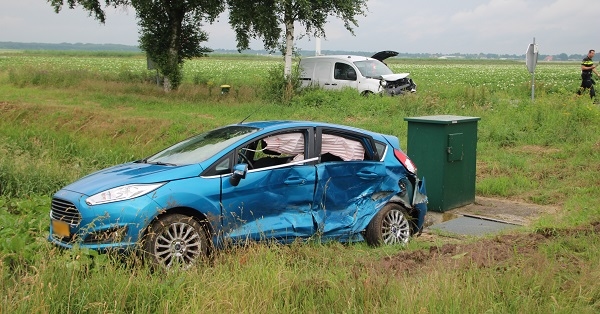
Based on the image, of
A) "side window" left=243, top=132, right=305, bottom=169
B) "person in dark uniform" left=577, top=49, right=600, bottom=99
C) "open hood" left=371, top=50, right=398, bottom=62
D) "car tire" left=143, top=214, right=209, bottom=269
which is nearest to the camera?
"car tire" left=143, top=214, right=209, bottom=269

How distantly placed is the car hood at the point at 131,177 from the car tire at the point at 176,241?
46 centimetres

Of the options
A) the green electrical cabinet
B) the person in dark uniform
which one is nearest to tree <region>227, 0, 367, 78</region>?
the person in dark uniform

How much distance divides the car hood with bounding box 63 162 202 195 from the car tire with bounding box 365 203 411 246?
7.05 ft

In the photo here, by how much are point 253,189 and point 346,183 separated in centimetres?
122

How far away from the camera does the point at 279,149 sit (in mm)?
8430

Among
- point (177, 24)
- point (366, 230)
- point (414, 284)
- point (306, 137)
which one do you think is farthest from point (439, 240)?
point (177, 24)

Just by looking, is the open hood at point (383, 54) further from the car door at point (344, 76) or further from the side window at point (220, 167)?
the side window at point (220, 167)

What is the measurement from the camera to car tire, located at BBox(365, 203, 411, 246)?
815 cm

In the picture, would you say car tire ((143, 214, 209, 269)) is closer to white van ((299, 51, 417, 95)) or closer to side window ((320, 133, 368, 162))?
side window ((320, 133, 368, 162))

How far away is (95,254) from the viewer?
588 centimetres

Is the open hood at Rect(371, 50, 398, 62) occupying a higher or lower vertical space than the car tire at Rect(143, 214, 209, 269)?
higher

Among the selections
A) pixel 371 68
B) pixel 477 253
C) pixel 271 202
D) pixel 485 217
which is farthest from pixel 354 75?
pixel 477 253

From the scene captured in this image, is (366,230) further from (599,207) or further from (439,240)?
(599,207)

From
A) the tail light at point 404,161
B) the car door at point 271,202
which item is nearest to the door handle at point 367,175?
the tail light at point 404,161
